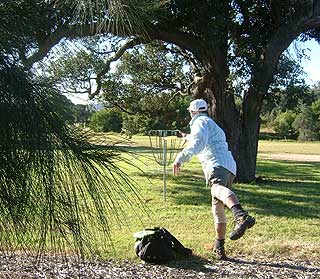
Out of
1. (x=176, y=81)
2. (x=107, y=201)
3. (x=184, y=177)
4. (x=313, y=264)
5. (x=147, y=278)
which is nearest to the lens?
(x=107, y=201)

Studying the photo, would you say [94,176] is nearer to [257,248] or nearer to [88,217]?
[88,217]

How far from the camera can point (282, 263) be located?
197 inches

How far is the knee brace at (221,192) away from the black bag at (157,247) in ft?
2.06

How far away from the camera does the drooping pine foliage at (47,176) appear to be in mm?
1418

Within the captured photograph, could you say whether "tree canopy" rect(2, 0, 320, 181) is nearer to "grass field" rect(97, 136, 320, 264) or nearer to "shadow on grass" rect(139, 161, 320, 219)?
"shadow on grass" rect(139, 161, 320, 219)

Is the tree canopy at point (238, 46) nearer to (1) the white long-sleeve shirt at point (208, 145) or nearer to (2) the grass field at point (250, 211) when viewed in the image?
(2) the grass field at point (250, 211)

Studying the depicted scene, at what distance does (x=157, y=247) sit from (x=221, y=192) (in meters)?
0.85

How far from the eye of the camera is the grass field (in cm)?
536

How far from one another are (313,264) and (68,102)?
412 cm

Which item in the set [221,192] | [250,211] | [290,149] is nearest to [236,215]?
[221,192]

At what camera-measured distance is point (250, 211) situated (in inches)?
316

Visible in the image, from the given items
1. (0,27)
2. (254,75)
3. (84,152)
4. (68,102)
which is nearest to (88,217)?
(84,152)

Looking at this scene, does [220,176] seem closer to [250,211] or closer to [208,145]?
[208,145]

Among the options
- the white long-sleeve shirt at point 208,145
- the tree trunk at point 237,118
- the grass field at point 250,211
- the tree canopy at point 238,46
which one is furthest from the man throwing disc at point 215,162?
the tree trunk at point 237,118
